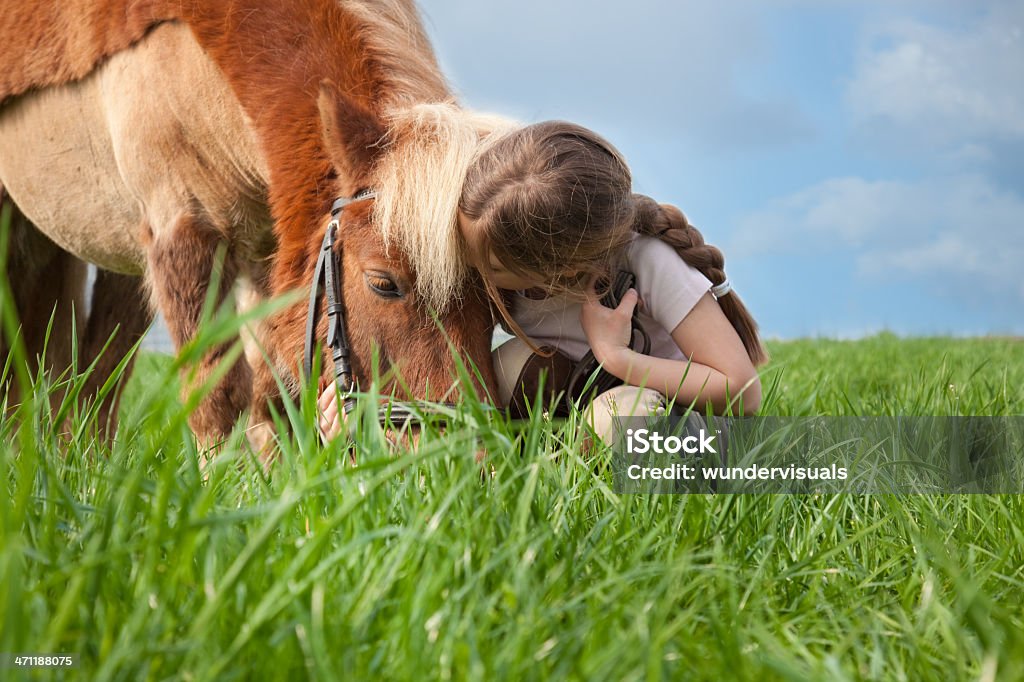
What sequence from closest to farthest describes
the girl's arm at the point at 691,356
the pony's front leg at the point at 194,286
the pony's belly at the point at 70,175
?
the girl's arm at the point at 691,356, the pony's front leg at the point at 194,286, the pony's belly at the point at 70,175

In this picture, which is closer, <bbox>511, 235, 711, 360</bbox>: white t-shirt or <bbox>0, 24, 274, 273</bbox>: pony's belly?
<bbox>511, 235, 711, 360</bbox>: white t-shirt

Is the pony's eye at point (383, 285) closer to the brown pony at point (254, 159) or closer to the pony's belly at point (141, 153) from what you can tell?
the brown pony at point (254, 159)

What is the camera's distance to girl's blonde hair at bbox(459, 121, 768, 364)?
2.16 meters

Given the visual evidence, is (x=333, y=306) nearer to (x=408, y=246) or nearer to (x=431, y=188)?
(x=408, y=246)

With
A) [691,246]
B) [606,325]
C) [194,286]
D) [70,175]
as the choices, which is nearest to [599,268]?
[606,325]

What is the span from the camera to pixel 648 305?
7.89 feet

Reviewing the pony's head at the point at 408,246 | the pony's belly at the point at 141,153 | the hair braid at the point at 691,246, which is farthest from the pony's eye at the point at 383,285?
the pony's belly at the point at 141,153

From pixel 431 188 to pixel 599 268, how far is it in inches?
18.9

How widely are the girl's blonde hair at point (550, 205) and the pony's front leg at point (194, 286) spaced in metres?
1.22

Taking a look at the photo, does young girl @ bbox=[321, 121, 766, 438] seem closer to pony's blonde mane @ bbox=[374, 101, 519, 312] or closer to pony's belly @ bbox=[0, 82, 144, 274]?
pony's blonde mane @ bbox=[374, 101, 519, 312]

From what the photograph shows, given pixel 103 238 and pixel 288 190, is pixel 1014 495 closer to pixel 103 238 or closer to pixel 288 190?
pixel 288 190

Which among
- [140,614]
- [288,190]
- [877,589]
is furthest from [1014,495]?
[288,190]

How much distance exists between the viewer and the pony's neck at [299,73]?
2.70 m

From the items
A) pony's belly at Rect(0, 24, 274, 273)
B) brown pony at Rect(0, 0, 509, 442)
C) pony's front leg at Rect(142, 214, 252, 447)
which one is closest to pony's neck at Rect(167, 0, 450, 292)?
brown pony at Rect(0, 0, 509, 442)
